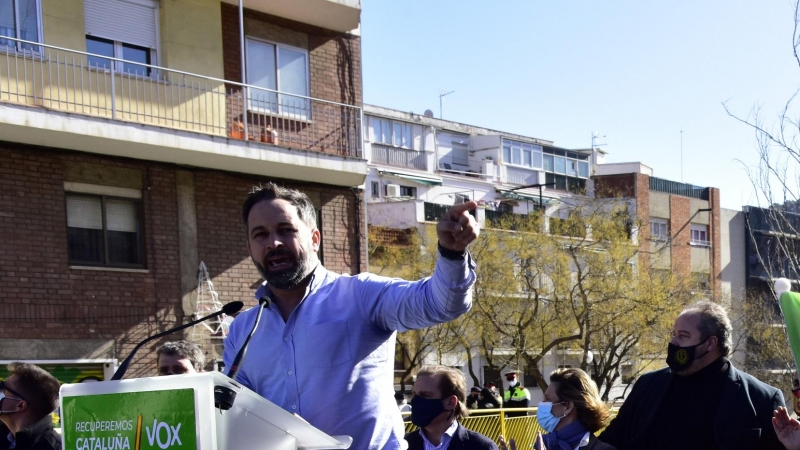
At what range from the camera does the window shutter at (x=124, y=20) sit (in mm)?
16531

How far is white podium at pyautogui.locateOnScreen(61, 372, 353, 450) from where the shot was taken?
8.10 ft

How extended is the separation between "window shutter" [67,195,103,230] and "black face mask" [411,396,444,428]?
428 inches

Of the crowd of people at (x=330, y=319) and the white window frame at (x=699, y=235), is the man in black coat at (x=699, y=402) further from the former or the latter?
the white window frame at (x=699, y=235)

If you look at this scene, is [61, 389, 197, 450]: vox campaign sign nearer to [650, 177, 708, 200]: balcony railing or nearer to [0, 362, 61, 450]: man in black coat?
[0, 362, 61, 450]: man in black coat

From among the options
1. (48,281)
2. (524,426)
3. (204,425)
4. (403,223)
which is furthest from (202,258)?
(403,223)

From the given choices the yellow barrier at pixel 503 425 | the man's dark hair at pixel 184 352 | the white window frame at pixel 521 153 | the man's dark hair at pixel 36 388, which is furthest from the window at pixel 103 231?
the white window frame at pixel 521 153

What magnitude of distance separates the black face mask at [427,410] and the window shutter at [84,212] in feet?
35.6

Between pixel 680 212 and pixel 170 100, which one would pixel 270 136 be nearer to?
pixel 170 100

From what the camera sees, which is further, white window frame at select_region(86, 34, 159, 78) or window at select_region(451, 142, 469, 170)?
window at select_region(451, 142, 469, 170)

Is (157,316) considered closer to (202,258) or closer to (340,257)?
(202,258)

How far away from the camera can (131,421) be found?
2.62 meters

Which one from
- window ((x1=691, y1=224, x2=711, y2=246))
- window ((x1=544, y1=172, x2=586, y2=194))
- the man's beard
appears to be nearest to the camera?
the man's beard

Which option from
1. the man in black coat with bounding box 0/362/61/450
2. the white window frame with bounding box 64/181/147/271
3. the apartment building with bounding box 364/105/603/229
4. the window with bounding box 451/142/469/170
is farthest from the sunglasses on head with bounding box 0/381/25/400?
the window with bounding box 451/142/469/170

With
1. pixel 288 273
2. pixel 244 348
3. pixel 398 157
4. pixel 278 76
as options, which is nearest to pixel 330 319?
pixel 288 273
